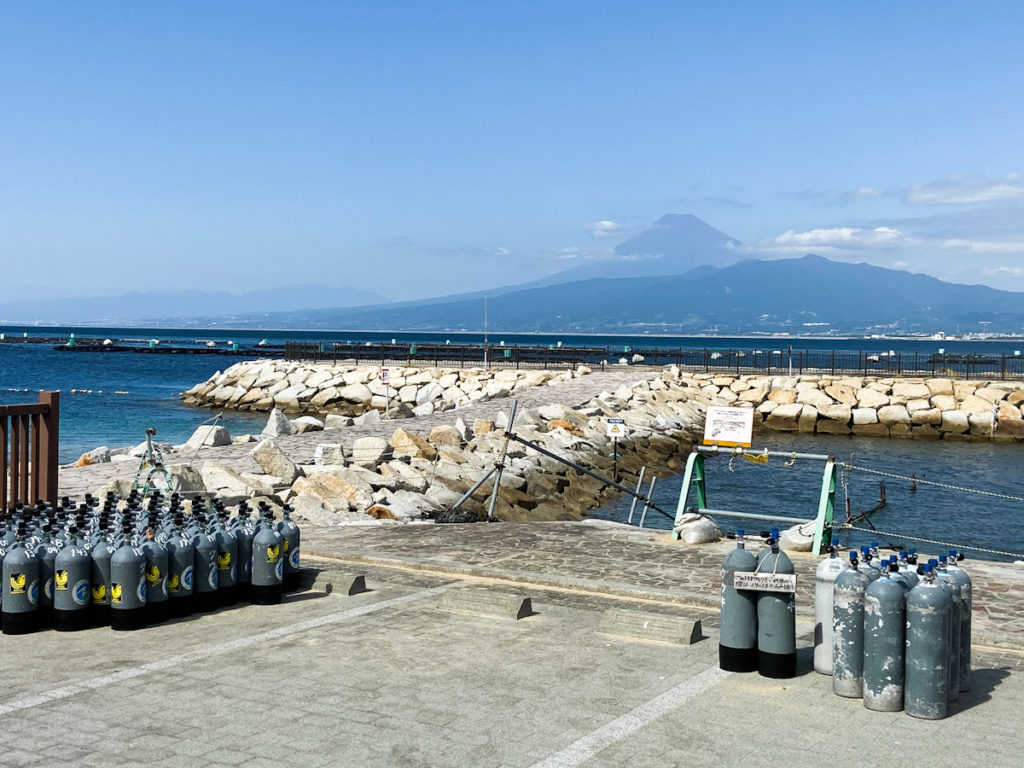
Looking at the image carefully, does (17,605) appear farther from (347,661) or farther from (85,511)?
(347,661)

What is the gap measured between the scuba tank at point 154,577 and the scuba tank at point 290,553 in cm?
116

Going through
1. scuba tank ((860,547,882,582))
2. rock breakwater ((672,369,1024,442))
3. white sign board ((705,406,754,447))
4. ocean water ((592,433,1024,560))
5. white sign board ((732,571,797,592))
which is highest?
white sign board ((705,406,754,447))

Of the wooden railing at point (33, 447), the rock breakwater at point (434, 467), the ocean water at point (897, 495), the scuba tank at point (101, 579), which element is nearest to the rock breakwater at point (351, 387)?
the rock breakwater at point (434, 467)

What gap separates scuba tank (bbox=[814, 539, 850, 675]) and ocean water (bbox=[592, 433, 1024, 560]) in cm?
829

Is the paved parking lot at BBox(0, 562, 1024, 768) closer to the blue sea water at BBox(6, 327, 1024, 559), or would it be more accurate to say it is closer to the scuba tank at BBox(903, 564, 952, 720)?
the scuba tank at BBox(903, 564, 952, 720)

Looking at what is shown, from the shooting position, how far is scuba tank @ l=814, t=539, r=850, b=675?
6961 millimetres

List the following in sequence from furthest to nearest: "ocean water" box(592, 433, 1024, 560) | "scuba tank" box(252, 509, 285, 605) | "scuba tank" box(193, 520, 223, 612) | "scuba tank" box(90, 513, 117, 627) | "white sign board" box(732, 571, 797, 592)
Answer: "ocean water" box(592, 433, 1024, 560)
"scuba tank" box(252, 509, 285, 605)
"scuba tank" box(193, 520, 223, 612)
"scuba tank" box(90, 513, 117, 627)
"white sign board" box(732, 571, 797, 592)

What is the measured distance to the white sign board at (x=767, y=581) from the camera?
6.77 metres

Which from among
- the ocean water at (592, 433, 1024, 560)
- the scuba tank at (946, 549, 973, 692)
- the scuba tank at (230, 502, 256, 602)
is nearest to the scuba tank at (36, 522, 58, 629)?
the scuba tank at (230, 502, 256, 602)

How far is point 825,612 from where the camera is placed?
6.99 meters

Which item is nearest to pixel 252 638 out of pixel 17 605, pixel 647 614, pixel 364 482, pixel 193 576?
pixel 193 576

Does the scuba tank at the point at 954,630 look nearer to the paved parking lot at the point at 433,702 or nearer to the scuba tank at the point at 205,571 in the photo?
the paved parking lot at the point at 433,702

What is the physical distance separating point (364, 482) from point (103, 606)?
30.5 ft

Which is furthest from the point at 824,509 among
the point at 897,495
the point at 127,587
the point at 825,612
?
the point at 897,495
